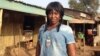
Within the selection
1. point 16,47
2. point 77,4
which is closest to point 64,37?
point 16,47

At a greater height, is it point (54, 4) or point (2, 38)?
point (54, 4)

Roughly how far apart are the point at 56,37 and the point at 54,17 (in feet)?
0.74

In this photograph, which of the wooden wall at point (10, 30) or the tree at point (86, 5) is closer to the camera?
the wooden wall at point (10, 30)

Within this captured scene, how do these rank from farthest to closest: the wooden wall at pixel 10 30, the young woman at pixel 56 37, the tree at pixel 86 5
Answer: the tree at pixel 86 5, the wooden wall at pixel 10 30, the young woman at pixel 56 37

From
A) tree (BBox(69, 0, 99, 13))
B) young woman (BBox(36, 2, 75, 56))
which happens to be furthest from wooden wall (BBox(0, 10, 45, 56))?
tree (BBox(69, 0, 99, 13))

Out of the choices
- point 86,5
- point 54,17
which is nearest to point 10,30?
point 54,17

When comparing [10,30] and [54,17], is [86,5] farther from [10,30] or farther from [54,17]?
[54,17]

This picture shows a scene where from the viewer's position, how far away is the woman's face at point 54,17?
113 inches

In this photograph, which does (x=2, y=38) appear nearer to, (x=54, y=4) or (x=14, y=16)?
(x=14, y=16)

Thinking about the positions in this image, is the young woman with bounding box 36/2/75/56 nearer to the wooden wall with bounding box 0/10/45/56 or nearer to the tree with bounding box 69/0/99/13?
the wooden wall with bounding box 0/10/45/56

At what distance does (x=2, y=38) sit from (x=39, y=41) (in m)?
9.02

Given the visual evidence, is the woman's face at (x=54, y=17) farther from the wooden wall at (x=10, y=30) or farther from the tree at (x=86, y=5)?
the tree at (x=86, y=5)

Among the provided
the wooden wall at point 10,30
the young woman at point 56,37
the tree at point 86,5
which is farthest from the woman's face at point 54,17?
the tree at point 86,5

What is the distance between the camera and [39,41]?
3002 mm
